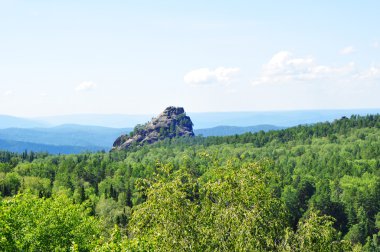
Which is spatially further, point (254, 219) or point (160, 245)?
point (160, 245)

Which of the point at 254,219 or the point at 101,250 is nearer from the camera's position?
the point at 254,219

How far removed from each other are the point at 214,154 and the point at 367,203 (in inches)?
5430

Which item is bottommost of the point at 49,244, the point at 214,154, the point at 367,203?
the point at 367,203

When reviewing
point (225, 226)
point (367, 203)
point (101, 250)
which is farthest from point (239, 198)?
point (367, 203)

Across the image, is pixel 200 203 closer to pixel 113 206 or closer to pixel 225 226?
pixel 225 226

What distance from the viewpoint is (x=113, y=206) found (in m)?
132

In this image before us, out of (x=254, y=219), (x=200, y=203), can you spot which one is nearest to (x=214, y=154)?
(x=200, y=203)

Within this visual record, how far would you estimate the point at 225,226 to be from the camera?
22.5 meters

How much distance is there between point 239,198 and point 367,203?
13842cm

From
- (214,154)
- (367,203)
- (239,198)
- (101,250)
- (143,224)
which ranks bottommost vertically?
(367,203)

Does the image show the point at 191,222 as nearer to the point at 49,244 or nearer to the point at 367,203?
the point at 49,244

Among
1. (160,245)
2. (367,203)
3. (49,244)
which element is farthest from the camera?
(367,203)

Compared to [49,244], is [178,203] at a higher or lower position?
higher

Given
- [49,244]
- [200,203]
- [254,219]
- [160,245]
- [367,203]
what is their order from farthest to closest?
[367,203] < [49,244] < [200,203] < [160,245] < [254,219]
